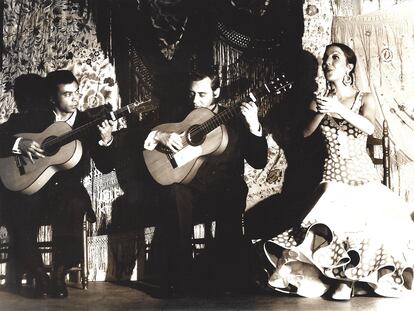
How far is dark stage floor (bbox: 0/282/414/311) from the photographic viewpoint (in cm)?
320

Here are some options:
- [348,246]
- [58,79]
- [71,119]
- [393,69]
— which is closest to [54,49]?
[58,79]

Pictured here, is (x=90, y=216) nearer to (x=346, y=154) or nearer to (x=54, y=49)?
(x=54, y=49)

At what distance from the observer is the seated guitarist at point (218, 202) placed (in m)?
3.81

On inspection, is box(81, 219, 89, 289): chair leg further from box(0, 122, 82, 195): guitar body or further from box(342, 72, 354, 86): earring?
box(342, 72, 354, 86): earring

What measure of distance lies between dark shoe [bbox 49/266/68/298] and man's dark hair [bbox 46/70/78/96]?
1.35 metres

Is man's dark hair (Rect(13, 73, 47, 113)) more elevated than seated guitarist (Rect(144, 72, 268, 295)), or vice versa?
man's dark hair (Rect(13, 73, 47, 113))

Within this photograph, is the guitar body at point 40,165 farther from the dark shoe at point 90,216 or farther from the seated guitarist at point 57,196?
the dark shoe at point 90,216

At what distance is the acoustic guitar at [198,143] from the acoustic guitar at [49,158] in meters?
0.45

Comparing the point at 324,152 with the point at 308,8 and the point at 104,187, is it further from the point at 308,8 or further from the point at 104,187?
the point at 104,187

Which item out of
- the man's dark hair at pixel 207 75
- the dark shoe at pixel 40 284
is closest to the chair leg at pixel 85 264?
the dark shoe at pixel 40 284

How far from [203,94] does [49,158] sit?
46.3 inches

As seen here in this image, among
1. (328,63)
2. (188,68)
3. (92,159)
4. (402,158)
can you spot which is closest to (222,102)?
(188,68)

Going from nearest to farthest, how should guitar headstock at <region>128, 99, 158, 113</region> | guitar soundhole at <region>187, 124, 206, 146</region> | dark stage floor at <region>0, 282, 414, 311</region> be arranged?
dark stage floor at <region>0, 282, 414, 311</region>, guitar soundhole at <region>187, 124, 206, 146</region>, guitar headstock at <region>128, 99, 158, 113</region>

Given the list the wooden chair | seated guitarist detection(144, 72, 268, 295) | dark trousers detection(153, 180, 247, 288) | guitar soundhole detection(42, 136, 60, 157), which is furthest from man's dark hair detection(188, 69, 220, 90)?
the wooden chair
